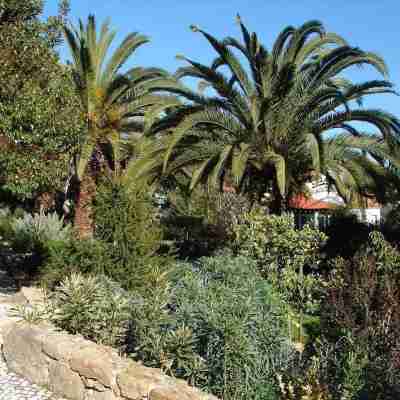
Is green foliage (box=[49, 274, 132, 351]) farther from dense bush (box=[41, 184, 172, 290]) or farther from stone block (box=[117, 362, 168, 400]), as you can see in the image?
dense bush (box=[41, 184, 172, 290])

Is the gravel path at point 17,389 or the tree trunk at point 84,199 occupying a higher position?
the tree trunk at point 84,199

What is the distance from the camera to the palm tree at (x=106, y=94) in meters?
14.4

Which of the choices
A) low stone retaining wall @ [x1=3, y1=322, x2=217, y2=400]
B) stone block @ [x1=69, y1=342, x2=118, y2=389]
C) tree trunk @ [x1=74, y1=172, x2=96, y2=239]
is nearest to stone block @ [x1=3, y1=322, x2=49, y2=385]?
low stone retaining wall @ [x1=3, y1=322, x2=217, y2=400]

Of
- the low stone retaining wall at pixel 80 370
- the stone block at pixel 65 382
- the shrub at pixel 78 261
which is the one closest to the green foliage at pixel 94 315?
the low stone retaining wall at pixel 80 370

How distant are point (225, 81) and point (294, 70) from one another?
1.41 metres

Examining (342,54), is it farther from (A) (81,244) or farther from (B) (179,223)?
(B) (179,223)

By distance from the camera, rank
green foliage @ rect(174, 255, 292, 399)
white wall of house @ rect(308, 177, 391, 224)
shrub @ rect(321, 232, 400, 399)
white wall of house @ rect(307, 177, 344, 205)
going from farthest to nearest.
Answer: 1. white wall of house @ rect(308, 177, 391, 224)
2. white wall of house @ rect(307, 177, 344, 205)
3. green foliage @ rect(174, 255, 292, 399)
4. shrub @ rect(321, 232, 400, 399)

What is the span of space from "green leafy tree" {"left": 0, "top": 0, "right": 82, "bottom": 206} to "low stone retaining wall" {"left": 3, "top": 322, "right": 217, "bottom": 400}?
7.53ft

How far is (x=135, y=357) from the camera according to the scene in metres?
5.27

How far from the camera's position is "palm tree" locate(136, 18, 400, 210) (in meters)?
9.77

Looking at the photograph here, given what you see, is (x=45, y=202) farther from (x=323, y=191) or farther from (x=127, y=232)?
(x=127, y=232)

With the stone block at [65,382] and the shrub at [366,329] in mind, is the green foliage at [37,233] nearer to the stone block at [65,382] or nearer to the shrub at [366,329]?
the stone block at [65,382]

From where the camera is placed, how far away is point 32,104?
7164 millimetres

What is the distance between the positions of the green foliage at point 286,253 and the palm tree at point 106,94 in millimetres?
6806
